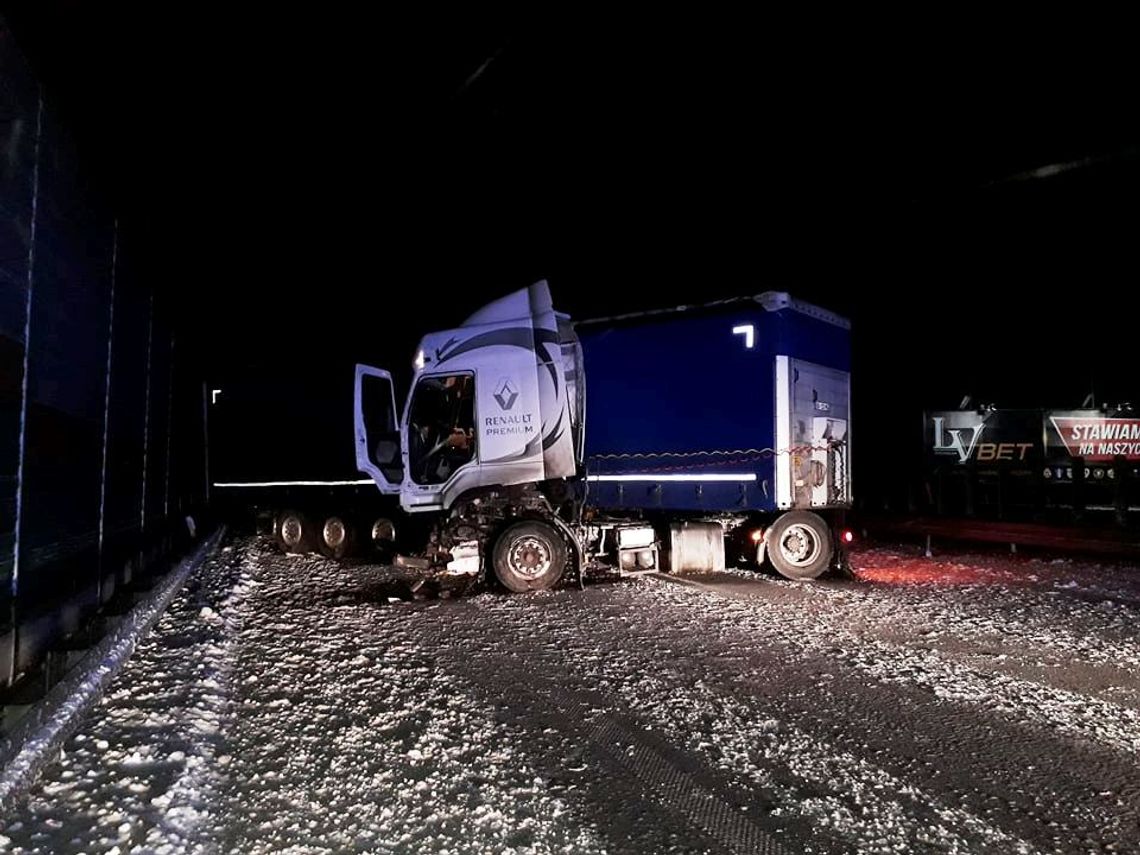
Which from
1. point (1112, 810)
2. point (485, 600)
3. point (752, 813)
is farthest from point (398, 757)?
point (485, 600)

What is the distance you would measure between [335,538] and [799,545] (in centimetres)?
747

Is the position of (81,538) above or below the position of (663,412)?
below

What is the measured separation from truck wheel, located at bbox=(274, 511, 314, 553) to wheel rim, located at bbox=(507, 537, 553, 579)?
5458 millimetres

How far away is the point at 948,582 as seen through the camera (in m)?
8.90

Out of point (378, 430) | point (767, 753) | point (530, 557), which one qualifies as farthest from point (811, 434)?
point (378, 430)

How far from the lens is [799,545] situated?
9.30 meters

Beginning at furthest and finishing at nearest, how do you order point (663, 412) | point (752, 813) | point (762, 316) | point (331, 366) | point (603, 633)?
point (331, 366) → point (663, 412) → point (762, 316) → point (603, 633) → point (752, 813)

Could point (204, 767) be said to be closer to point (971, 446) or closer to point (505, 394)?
point (505, 394)

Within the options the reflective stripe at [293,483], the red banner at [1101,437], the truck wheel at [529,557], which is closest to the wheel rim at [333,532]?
the reflective stripe at [293,483]

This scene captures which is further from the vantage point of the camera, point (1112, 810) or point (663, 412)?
point (663, 412)

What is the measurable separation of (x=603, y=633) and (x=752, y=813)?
3.26 meters

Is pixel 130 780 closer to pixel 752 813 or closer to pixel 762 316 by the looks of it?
pixel 752 813

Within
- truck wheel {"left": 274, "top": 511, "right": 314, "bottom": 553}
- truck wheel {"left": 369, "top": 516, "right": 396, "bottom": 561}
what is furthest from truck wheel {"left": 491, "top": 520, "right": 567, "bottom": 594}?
truck wheel {"left": 274, "top": 511, "right": 314, "bottom": 553}

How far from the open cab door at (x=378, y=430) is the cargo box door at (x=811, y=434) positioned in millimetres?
5408
